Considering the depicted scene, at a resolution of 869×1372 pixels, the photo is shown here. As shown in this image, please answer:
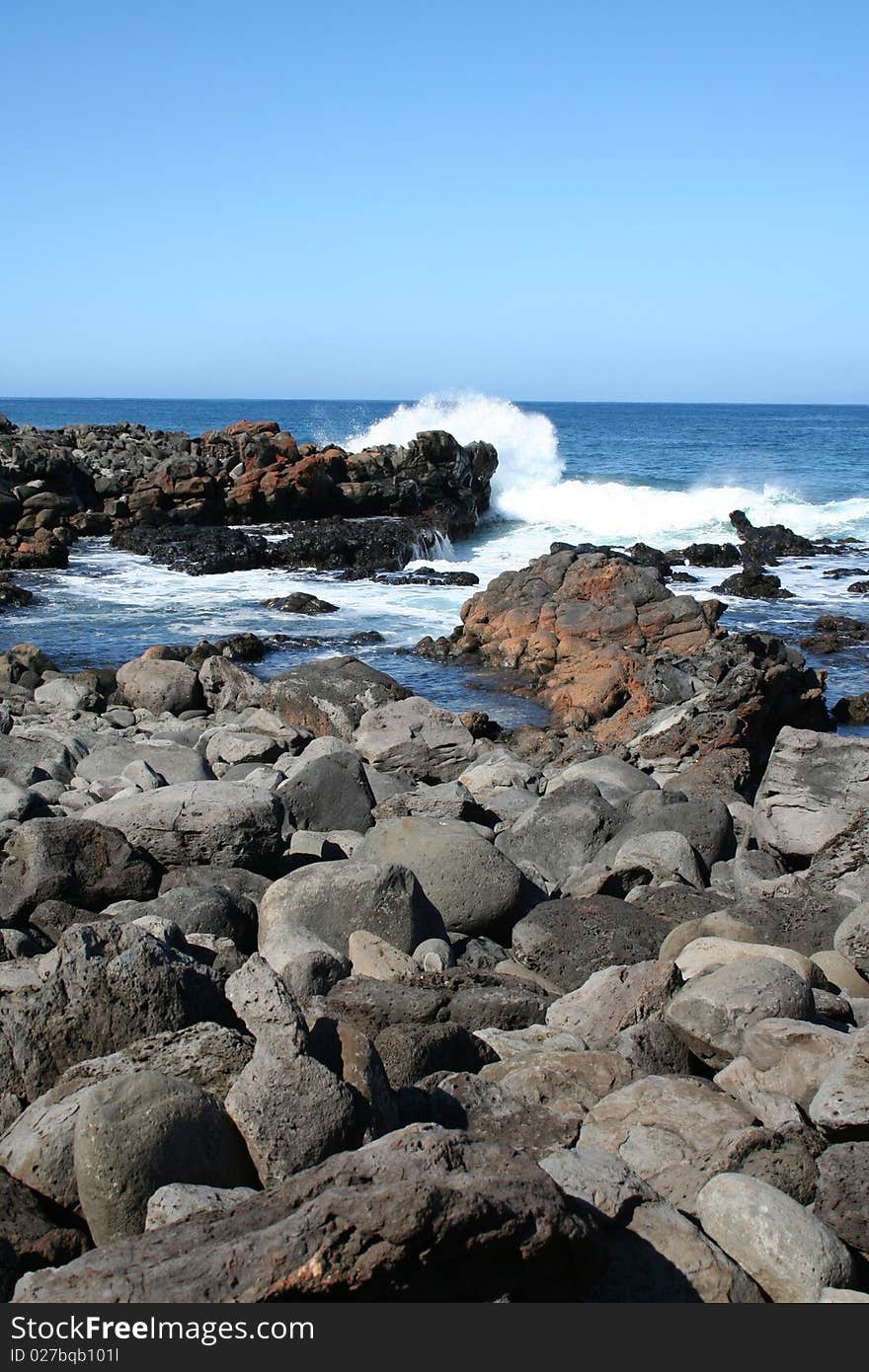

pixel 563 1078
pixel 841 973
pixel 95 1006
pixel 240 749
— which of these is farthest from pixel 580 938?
pixel 240 749

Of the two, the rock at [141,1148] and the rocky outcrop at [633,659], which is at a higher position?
the rock at [141,1148]

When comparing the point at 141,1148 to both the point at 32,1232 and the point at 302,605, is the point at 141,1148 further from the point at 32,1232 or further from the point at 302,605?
the point at 302,605

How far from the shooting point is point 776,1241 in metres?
3.38

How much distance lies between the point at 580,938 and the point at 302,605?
1880 cm

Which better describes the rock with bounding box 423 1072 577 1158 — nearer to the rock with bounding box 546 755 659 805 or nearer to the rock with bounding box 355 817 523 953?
the rock with bounding box 355 817 523 953

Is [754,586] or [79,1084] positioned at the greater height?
[79,1084]

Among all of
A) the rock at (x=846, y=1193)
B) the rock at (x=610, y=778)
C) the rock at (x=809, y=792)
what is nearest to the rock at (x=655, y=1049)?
the rock at (x=846, y=1193)

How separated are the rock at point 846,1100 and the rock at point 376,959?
1897 mm

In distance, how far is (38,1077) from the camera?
4051mm

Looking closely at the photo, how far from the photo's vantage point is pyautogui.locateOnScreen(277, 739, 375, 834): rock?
28.6ft

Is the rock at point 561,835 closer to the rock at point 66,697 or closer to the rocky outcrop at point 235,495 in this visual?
the rock at point 66,697

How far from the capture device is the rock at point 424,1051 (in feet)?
14.0

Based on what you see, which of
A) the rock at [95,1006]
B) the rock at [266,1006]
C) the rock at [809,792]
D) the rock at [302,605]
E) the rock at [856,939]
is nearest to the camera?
the rock at [266,1006]

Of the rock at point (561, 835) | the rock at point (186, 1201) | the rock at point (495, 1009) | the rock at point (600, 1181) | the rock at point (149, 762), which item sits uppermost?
the rock at point (186, 1201)
